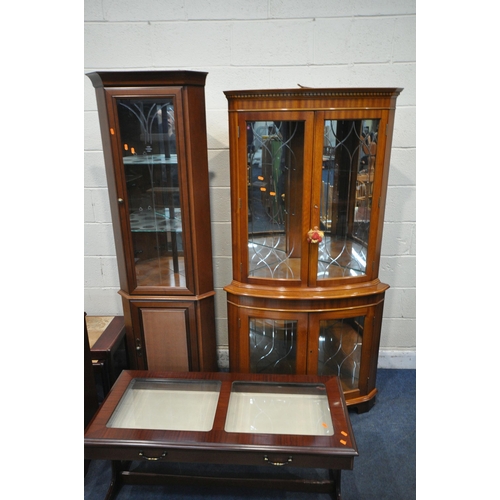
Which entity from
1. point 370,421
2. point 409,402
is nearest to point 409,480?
point 370,421

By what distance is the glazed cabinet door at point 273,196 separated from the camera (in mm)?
1769

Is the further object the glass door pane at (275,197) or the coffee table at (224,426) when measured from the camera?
the glass door pane at (275,197)

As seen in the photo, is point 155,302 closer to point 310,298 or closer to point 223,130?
point 310,298

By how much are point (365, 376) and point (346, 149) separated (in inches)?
47.2

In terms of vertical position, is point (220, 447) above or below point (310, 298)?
below

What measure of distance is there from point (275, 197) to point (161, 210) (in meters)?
0.58

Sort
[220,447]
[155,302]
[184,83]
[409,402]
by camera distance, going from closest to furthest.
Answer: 1. [220,447]
2. [184,83]
3. [155,302]
4. [409,402]

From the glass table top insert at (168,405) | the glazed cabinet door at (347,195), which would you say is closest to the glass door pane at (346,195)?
the glazed cabinet door at (347,195)

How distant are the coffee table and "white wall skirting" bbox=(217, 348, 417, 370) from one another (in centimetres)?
73

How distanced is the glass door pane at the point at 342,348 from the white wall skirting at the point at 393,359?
20.3 inches

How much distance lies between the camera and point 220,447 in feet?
4.71

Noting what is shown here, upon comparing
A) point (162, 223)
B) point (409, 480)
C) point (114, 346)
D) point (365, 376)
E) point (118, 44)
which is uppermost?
point (118, 44)

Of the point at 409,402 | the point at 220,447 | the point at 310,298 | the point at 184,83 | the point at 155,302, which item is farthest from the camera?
the point at 409,402

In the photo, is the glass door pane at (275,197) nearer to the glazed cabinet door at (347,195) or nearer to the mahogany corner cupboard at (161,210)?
the glazed cabinet door at (347,195)
